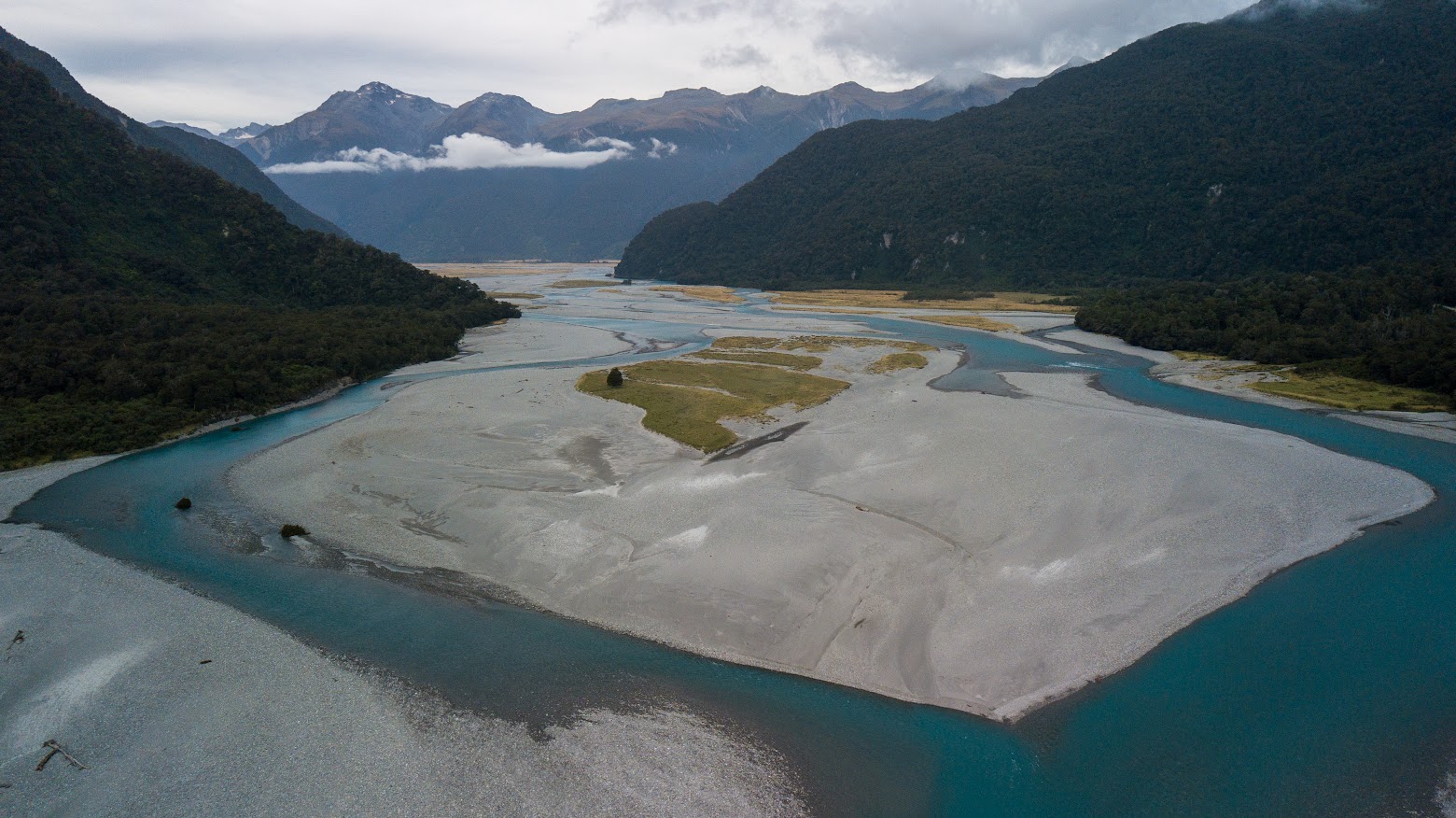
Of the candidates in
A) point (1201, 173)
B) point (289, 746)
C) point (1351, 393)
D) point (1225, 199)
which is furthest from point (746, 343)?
point (1201, 173)

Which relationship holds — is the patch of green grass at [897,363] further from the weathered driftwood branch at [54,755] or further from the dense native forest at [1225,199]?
the weathered driftwood branch at [54,755]

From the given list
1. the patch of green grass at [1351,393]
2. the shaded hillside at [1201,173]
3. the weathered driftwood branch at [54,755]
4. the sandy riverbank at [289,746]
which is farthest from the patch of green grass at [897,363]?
the shaded hillside at [1201,173]

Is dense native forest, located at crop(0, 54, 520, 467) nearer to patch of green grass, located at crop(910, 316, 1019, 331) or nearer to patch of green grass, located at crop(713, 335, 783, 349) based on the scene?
patch of green grass, located at crop(713, 335, 783, 349)

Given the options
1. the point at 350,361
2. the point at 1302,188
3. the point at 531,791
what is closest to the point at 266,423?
the point at 350,361

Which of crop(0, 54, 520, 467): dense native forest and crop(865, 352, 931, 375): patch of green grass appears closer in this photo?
crop(0, 54, 520, 467): dense native forest

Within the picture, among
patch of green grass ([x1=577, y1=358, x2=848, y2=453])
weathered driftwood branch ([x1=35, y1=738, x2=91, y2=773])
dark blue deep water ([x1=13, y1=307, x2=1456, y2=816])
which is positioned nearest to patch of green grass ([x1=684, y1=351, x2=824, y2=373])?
patch of green grass ([x1=577, y1=358, x2=848, y2=453])

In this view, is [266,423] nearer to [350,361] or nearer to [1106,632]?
[350,361]

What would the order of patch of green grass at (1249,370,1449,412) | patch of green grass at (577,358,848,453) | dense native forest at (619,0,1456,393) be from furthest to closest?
dense native forest at (619,0,1456,393) → patch of green grass at (1249,370,1449,412) → patch of green grass at (577,358,848,453)

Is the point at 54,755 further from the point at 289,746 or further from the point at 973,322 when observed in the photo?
the point at 973,322
